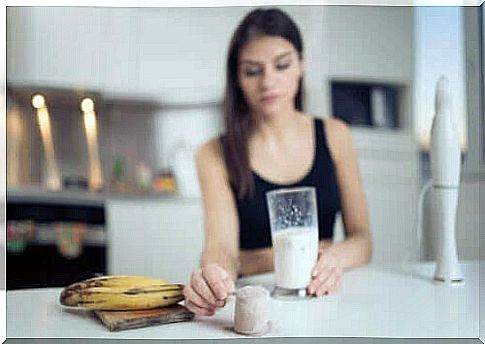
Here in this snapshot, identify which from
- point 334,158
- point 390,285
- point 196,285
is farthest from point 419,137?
point 196,285

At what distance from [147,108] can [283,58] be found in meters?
0.23

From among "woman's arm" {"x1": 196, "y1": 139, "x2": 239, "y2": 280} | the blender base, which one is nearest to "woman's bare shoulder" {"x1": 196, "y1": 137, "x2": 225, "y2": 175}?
"woman's arm" {"x1": 196, "y1": 139, "x2": 239, "y2": 280}

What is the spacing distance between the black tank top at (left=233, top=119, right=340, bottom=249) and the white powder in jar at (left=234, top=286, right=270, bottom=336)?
0.40ft

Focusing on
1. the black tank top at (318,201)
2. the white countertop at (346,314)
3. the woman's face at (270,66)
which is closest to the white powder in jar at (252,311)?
the white countertop at (346,314)

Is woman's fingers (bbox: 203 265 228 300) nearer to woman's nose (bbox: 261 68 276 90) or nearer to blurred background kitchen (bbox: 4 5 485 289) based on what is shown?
blurred background kitchen (bbox: 4 5 485 289)

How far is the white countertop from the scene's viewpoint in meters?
1.03

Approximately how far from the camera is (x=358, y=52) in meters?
1.12

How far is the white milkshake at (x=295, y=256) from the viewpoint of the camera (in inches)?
42.1

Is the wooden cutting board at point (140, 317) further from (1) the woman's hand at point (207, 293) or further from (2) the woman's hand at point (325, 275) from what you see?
(2) the woman's hand at point (325, 275)

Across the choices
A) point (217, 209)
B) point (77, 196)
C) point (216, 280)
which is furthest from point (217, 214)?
point (77, 196)

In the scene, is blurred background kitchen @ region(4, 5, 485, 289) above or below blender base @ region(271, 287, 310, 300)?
above

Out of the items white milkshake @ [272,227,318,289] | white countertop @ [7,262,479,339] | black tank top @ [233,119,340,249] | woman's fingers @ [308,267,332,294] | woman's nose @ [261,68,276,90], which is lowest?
white countertop @ [7,262,479,339]

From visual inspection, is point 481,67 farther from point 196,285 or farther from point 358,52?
point 196,285

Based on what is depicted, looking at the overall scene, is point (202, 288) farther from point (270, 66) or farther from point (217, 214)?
point (270, 66)
